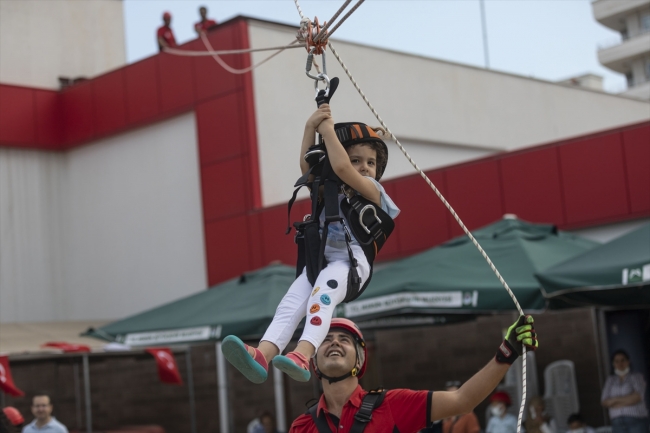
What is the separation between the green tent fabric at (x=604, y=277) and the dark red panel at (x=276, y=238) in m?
6.78

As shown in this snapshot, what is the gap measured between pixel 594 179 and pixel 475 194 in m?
1.74

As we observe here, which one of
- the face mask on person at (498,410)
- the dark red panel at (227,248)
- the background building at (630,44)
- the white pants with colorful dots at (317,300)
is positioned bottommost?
the face mask on person at (498,410)

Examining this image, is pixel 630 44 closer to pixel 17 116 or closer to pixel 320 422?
pixel 17 116

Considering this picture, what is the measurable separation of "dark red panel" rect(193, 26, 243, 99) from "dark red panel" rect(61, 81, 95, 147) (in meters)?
2.47

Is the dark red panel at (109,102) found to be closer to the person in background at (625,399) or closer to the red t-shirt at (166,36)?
the red t-shirt at (166,36)

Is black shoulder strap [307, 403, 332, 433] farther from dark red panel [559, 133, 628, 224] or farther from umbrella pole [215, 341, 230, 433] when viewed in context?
umbrella pole [215, 341, 230, 433]

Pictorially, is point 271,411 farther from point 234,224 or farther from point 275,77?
point 275,77

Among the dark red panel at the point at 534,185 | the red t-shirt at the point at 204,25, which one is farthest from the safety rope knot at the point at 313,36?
the red t-shirt at the point at 204,25

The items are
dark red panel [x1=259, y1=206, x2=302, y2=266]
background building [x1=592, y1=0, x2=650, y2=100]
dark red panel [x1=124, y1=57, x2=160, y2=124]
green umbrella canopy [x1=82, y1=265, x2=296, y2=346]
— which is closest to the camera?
green umbrella canopy [x1=82, y1=265, x2=296, y2=346]

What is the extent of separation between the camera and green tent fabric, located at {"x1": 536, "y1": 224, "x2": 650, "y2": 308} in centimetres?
793

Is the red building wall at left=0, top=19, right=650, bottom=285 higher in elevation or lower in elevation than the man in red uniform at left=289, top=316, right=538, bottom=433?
higher

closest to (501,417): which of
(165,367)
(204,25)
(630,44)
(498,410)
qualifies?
(498,410)

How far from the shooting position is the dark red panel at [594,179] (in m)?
12.0

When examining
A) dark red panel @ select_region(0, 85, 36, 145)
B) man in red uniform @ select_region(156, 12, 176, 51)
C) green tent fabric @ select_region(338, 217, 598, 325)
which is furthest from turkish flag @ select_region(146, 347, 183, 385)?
man in red uniform @ select_region(156, 12, 176, 51)
